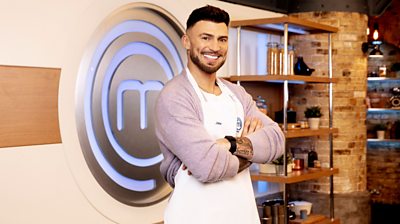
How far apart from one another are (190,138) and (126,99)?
147cm

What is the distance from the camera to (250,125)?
262cm

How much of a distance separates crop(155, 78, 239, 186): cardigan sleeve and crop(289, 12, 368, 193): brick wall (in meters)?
3.27

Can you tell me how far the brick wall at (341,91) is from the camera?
18.0 feet

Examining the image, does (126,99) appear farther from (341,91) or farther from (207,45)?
(341,91)

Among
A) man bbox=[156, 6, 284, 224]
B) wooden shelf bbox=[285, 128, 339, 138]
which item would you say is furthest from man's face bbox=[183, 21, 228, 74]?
wooden shelf bbox=[285, 128, 339, 138]

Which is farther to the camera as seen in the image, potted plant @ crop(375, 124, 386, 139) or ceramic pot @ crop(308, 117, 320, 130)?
potted plant @ crop(375, 124, 386, 139)

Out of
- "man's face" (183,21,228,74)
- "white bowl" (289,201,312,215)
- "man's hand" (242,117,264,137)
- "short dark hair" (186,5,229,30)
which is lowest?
"white bowl" (289,201,312,215)

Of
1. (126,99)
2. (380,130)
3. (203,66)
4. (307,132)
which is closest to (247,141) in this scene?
(203,66)

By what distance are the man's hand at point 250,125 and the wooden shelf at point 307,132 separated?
2.00 metres

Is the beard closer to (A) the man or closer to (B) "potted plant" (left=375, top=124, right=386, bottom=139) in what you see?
(A) the man

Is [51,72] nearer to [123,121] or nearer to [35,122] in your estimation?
[35,122]

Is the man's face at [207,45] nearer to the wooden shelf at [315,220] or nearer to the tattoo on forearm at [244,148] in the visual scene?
the tattoo on forearm at [244,148]

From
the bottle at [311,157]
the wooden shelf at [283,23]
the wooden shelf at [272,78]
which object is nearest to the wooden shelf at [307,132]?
the bottle at [311,157]

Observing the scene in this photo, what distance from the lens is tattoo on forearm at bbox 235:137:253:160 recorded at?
246 cm
